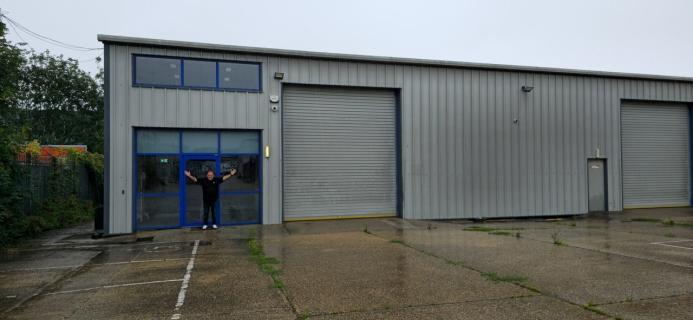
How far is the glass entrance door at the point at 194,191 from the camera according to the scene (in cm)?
1323

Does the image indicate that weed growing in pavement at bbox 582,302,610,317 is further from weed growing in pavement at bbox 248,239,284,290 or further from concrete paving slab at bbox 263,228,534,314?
weed growing in pavement at bbox 248,239,284,290

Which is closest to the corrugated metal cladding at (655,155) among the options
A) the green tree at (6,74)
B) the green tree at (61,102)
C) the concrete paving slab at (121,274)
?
the concrete paving slab at (121,274)

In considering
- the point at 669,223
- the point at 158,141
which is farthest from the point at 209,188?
the point at 669,223

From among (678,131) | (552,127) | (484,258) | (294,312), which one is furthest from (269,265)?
(678,131)

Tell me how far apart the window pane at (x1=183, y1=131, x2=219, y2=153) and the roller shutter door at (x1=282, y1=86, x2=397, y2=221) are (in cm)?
217

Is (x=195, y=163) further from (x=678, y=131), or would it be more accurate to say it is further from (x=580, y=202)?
(x=678, y=131)

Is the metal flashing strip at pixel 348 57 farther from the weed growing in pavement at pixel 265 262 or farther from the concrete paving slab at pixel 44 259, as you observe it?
the weed growing in pavement at pixel 265 262

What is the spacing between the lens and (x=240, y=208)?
13.8 metres

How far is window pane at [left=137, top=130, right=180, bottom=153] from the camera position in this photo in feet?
42.2

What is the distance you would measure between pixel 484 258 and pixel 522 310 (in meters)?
3.15

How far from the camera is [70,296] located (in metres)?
6.09

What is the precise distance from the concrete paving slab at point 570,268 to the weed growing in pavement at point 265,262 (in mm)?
3054

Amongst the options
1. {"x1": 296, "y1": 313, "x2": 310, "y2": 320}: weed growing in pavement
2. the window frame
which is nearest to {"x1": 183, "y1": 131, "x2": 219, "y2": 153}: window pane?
the window frame

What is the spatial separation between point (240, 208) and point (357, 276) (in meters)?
7.68
